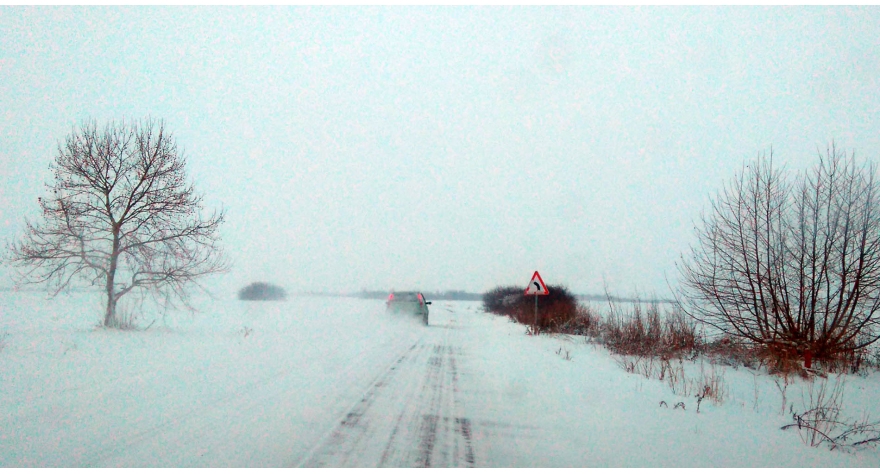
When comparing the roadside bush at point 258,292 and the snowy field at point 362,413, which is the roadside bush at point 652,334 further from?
the roadside bush at point 258,292

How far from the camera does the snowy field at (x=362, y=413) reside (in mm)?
3521

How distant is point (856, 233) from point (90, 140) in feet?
58.8

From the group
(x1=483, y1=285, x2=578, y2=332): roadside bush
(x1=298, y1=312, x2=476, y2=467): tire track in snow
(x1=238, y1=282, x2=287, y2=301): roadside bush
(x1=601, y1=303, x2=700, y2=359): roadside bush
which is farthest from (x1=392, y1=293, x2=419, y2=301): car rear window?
(x1=238, y1=282, x2=287, y2=301): roadside bush

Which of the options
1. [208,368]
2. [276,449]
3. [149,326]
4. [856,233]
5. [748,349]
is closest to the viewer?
[276,449]

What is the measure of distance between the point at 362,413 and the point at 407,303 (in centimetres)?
1493

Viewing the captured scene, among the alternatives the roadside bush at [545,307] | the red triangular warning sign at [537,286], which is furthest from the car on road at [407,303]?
the red triangular warning sign at [537,286]

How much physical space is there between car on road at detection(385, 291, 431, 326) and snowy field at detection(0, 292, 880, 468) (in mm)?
10227

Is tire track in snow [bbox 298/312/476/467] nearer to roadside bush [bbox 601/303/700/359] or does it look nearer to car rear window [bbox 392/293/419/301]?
roadside bush [bbox 601/303/700/359]

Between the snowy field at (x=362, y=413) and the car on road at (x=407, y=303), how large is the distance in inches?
403

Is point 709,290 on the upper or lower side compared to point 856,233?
lower

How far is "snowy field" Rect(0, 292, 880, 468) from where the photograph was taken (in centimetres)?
352
